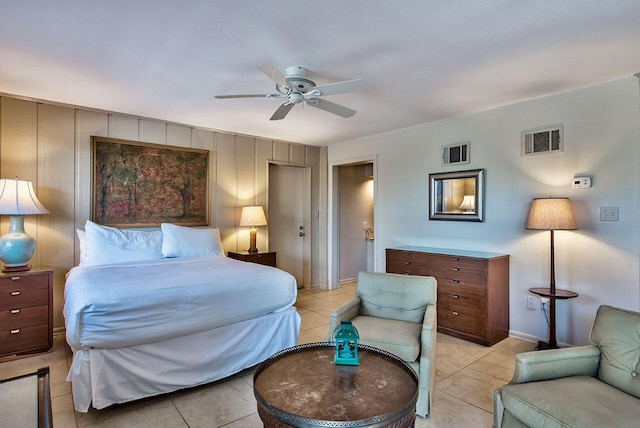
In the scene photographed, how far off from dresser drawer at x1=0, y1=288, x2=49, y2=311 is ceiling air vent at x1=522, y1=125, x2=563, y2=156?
4.91m

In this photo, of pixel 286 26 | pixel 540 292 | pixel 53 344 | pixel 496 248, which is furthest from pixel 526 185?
pixel 53 344

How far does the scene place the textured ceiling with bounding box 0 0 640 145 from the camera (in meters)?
1.93

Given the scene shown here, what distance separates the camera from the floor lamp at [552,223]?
2924 millimetres

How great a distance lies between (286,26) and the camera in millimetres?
2086

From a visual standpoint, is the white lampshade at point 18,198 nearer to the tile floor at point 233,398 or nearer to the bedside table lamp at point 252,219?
the tile floor at point 233,398

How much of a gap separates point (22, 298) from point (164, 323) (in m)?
1.75

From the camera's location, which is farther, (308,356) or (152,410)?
(152,410)

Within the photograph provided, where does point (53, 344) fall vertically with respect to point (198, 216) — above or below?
below

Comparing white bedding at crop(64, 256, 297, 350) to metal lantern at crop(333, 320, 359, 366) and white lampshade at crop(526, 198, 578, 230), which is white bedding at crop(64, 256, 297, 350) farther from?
white lampshade at crop(526, 198, 578, 230)

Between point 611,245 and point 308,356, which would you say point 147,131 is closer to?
point 308,356

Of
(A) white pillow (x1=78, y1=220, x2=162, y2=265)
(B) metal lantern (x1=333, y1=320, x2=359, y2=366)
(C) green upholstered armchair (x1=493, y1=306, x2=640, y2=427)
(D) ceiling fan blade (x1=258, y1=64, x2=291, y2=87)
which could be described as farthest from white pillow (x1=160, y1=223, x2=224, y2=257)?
(C) green upholstered armchair (x1=493, y1=306, x2=640, y2=427)

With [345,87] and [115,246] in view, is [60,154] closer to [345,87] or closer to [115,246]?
[115,246]

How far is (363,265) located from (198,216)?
3.32 meters

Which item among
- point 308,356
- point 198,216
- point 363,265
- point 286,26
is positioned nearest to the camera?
point 308,356
